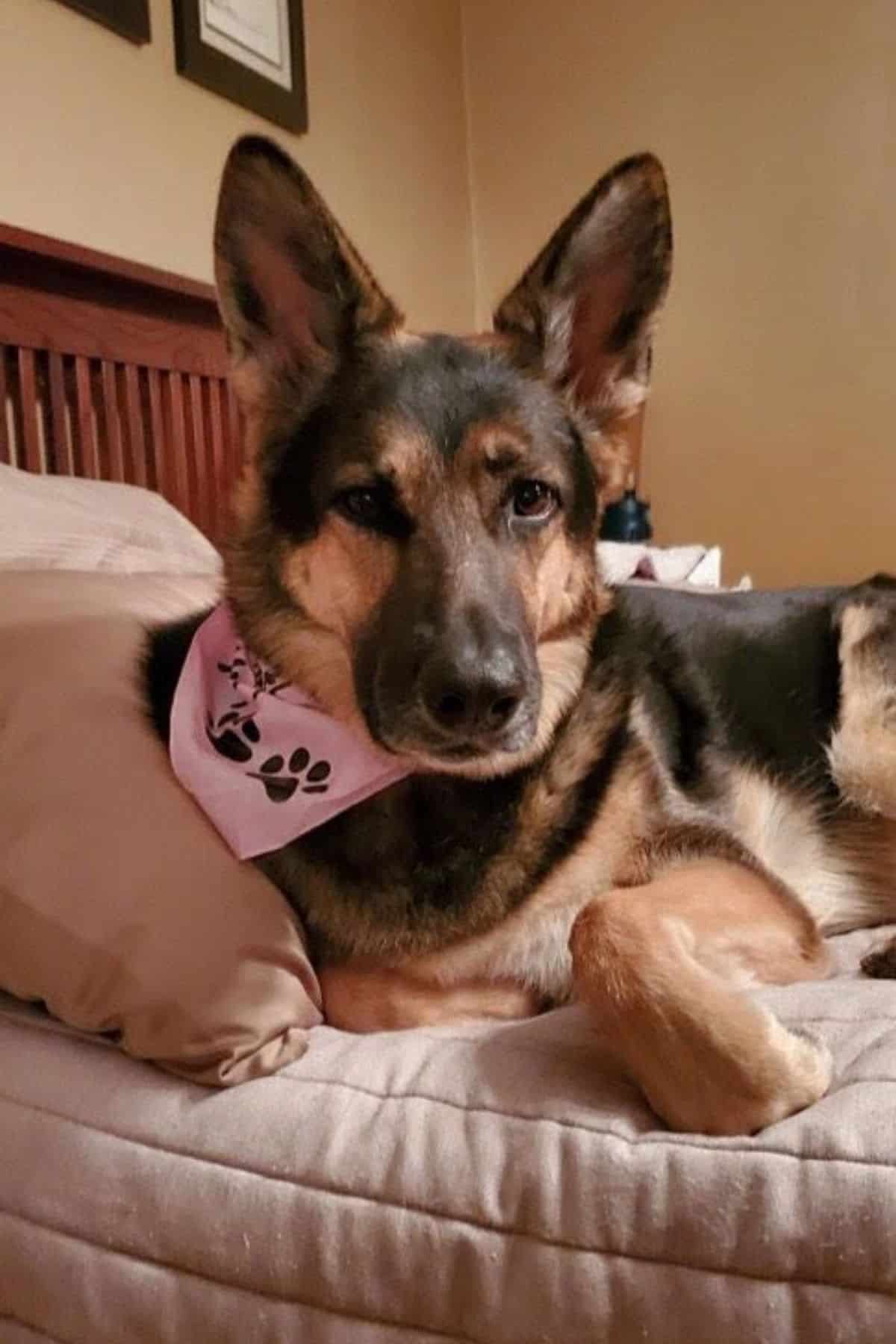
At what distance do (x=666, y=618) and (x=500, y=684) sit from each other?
703 mm

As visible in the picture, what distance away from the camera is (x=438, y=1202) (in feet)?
2.78

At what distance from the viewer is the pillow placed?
5.16 feet

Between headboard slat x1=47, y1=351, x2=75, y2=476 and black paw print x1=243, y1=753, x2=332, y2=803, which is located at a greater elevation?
headboard slat x1=47, y1=351, x2=75, y2=476

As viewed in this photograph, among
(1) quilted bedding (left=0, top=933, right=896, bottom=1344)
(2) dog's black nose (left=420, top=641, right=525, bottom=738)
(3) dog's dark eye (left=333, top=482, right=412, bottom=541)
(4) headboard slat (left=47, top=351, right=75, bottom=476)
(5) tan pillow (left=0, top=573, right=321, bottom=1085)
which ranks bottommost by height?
(1) quilted bedding (left=0, top=933, right=896, bottom=1344)

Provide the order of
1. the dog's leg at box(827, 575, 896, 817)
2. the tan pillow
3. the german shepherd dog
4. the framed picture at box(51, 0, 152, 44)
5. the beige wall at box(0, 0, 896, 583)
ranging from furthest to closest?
the beige wall at box(0, 0, 896, 583) < the framed picture at box(51, 0, 152, 44) < the dog's leg at box(827, 575, 896, 817) < the german shepherd dog < the tan pillow

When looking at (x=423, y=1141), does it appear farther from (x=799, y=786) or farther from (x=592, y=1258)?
(x=799, y=786)

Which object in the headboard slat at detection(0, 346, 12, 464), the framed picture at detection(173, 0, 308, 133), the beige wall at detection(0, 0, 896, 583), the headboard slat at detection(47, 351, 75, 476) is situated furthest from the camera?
the beige wall at detection(0, 0, 896, 583)

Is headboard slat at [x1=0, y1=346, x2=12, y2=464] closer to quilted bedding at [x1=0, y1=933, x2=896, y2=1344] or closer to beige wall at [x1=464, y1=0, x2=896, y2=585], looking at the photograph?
quilted bedding at [x1=0, y1=933, x2=896, y2=1344]

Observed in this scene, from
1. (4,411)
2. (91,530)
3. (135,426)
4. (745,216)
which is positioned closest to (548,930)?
(91,530)

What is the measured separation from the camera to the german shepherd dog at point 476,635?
1.11 meters

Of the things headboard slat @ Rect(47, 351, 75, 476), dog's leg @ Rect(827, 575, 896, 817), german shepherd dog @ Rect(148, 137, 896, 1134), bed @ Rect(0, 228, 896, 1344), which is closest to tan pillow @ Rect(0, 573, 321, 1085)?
bed @ Rect(0, 228, 896, 1344)

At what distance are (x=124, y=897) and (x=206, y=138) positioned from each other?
2272 mm

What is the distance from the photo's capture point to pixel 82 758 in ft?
3.77

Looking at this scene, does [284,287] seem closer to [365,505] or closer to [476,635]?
[365,505]
